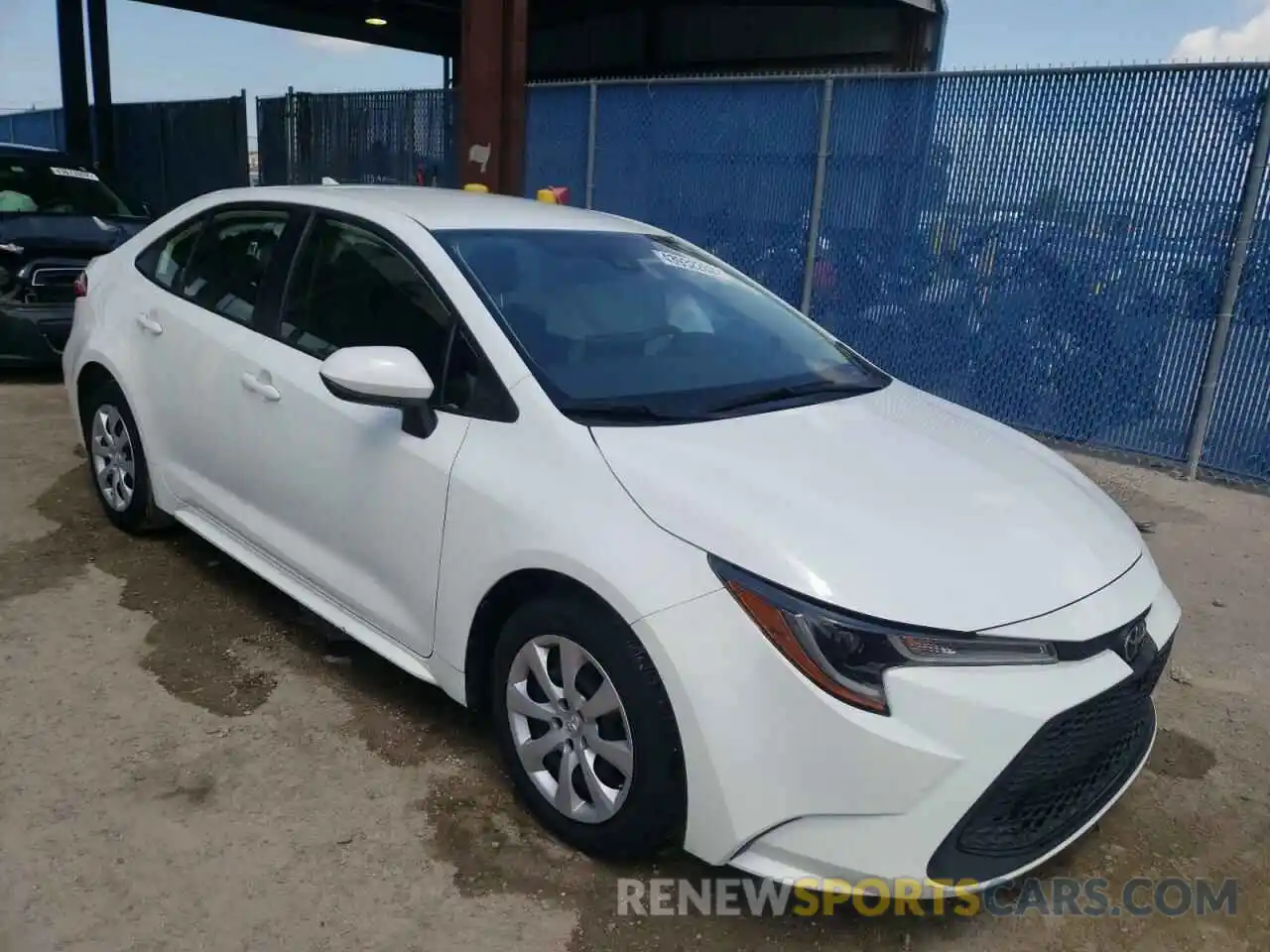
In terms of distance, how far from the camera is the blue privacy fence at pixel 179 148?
1323 centimetres

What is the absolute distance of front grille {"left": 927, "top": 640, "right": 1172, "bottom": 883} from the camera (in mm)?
2168

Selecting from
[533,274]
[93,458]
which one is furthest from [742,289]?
[93,458]

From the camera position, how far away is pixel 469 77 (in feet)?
29.5

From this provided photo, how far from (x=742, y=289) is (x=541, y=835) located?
2044mm

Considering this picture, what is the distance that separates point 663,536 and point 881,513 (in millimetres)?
516

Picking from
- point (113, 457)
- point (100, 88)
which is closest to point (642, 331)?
point (113, 457)

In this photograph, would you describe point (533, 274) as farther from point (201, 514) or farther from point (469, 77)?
point (469, 77)

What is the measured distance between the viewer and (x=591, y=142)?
9078 mm

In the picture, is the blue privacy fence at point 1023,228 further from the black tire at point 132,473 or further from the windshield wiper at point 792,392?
the black tire at point 132,473

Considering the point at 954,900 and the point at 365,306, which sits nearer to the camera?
the point at 954,900

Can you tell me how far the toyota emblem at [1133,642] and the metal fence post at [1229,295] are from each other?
13.9ft

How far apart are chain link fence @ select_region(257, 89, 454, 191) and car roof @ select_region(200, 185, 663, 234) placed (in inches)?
250

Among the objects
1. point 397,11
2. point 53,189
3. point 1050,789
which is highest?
point 397,11

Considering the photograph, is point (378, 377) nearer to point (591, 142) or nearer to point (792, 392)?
point (792, 392)
